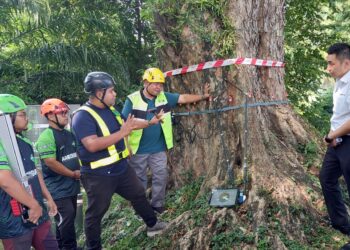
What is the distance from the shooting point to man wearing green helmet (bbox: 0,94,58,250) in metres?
3.39

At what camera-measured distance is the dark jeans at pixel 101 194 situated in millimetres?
4676

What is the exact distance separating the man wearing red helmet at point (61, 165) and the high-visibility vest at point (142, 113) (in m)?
0.75

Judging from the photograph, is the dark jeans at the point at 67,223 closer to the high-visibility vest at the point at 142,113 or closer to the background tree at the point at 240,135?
the high-visibility vest at the point at 142,113

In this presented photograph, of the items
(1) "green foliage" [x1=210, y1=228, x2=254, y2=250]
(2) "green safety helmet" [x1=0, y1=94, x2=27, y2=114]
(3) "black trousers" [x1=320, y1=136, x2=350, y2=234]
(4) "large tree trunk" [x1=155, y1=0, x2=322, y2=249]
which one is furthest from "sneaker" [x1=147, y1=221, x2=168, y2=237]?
(2) "green safety helmet" [x1=0, y1=94, x2=27, y2=114]

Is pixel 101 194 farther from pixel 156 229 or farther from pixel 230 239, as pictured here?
pixel 230 239

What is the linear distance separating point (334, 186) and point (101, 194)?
2430mm

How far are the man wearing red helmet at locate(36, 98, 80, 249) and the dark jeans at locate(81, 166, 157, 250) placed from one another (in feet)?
1.89

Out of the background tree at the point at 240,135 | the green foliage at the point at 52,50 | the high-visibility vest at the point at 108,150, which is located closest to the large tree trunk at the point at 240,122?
the background tree at the point at 240,135

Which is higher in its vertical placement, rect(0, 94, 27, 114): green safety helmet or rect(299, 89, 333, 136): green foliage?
rect(0, 94, 27, 114): green safety helmet

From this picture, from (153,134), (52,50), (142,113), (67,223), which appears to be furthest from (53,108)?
(52,50)

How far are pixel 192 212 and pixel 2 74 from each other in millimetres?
8527

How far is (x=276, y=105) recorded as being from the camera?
616cm

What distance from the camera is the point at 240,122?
5.57 m

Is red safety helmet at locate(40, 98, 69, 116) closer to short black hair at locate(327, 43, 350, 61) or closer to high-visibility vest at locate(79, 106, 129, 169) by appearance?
high-visibility vest at locate(79, 106, 129, 169)
